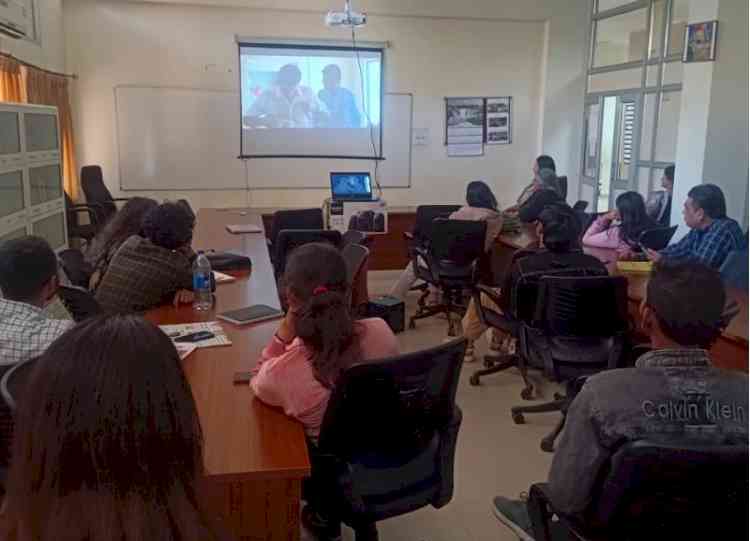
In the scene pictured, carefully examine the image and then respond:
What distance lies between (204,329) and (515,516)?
1307 millimetres

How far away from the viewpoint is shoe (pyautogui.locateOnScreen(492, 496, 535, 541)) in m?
2.26

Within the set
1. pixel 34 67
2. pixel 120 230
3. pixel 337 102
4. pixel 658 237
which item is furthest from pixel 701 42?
pixel 34 67

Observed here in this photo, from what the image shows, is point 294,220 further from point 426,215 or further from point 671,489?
point 671,489

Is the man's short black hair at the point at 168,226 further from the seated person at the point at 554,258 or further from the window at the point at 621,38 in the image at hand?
the window at the point at 621,38

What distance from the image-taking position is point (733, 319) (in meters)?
2.83

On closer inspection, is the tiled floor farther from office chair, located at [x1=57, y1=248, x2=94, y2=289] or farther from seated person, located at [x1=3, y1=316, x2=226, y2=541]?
office chair, located at [x1=57, y1=248, x2=94, y2=289]

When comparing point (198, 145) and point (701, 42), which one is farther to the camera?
point (198, 145)

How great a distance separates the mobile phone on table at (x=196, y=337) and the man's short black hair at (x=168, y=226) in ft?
2.23

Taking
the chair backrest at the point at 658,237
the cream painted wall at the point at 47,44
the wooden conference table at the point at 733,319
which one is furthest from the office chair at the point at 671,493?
the cream painted wall at the point at 47,44

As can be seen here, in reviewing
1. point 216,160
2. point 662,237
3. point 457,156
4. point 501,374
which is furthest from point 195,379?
point 457,156

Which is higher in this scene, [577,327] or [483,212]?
[483,212]

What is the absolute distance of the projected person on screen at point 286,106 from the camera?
23.0ft

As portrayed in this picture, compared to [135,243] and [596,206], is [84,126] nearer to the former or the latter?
[135,243]

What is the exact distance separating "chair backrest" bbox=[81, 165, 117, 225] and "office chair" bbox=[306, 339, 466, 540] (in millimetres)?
5109
